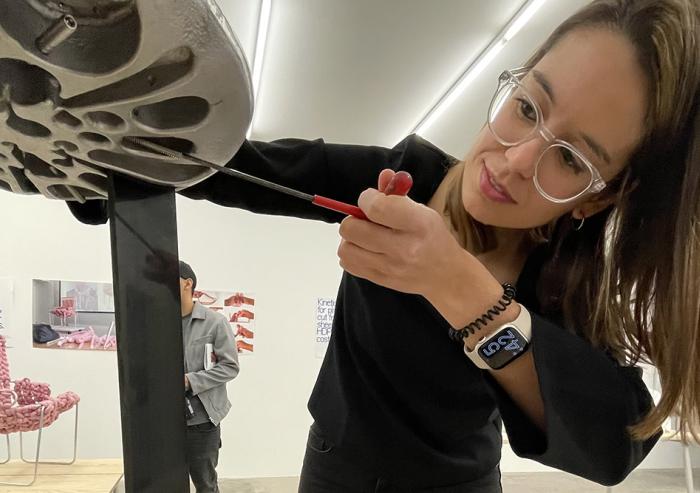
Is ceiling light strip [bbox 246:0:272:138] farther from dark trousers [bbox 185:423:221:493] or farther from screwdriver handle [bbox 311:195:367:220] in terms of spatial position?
dark trousers [bbox 185:423:221:493]

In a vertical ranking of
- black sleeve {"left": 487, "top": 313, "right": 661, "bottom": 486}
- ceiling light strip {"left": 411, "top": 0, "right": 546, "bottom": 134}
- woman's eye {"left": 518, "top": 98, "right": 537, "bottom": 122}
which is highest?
ceiling light strip {"left": 411, "top": 0, "right": 546, "bottom": 134}

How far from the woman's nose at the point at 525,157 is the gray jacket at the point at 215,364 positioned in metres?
1.83

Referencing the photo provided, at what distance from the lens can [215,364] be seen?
220cm

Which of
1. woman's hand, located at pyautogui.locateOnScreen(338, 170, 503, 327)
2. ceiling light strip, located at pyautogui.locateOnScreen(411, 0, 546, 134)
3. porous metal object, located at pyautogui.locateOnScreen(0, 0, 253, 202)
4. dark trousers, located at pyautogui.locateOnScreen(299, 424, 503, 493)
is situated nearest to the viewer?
porous metal object, located at pyautogui.locateOnScreen(0, 0, 253, 202)

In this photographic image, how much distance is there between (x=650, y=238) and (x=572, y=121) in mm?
182

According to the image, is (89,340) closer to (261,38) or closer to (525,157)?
(261,38)

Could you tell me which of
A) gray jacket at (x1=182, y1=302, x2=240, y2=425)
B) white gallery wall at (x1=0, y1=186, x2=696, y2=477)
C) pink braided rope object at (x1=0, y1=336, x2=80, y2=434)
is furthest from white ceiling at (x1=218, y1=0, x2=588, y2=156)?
pink braided rope object at (x1=0, y1=336, x2=80, y2=434)

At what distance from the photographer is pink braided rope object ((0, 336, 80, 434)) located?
4.70 ft

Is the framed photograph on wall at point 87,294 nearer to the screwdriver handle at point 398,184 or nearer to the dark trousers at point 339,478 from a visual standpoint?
the dark trousers at point 339,478

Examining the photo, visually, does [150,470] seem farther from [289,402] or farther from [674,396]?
[289,402]

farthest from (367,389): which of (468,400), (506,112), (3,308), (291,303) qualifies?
(3,308)

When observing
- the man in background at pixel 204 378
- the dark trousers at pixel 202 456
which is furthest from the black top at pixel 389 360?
the dark trousers at pixel 202 456

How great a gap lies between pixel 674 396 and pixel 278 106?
86.0 inches

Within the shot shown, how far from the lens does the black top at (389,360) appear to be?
56 centimetres
